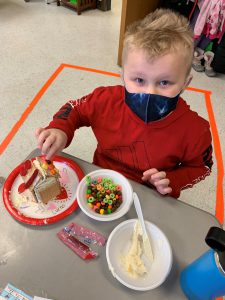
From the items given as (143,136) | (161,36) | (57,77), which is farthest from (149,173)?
(57,77)

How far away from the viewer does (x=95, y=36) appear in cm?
269

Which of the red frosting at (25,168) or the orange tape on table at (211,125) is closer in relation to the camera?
the red frosting at (25,168)

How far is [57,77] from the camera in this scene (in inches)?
86.3

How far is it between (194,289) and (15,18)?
3.12 meters

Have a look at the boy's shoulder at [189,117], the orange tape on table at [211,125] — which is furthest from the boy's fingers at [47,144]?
the orange tape on table at [211,125]

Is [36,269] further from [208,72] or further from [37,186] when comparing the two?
[208,72]

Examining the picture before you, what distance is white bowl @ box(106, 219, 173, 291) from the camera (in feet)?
1.82

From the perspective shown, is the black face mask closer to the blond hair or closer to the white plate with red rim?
the blond hair

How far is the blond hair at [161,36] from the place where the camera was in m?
0.69

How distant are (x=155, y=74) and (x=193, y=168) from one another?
31 cm

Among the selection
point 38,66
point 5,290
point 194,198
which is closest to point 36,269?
point 5,290

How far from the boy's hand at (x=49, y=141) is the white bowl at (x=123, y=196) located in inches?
4.6

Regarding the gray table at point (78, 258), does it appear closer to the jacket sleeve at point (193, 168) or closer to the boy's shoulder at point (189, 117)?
the jacket sleeve at point (193, 168)

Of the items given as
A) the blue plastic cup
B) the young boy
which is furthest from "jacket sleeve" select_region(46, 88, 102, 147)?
the blue plastic cup
